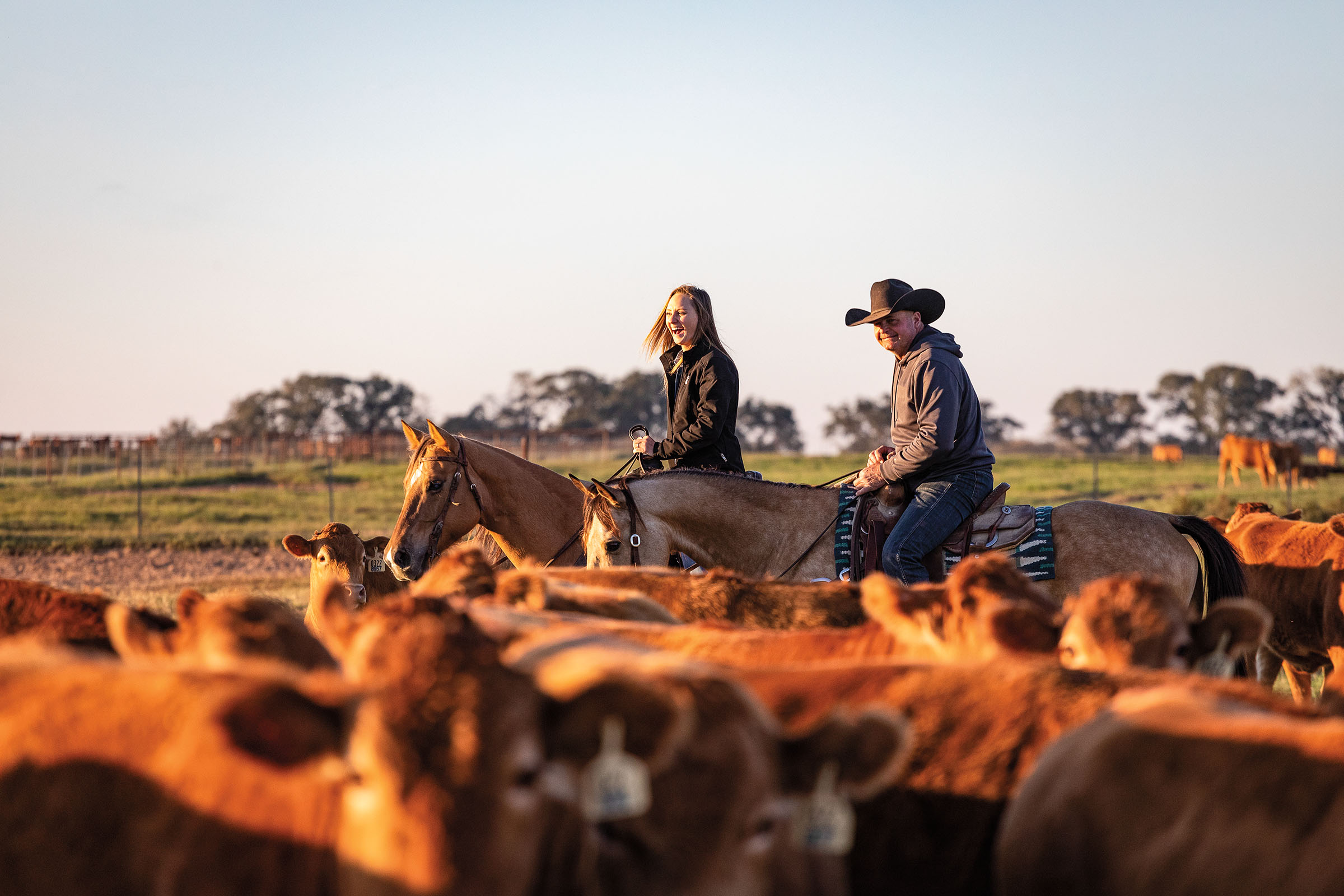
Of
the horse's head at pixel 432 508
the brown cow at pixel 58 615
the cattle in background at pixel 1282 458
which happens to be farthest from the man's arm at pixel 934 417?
the cattle in background at pixel 1282 458

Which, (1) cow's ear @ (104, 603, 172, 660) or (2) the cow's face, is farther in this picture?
(2) the cow's face

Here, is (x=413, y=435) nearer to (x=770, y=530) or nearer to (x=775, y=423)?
(x=770, y=530)

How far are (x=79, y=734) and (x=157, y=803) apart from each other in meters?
0.28

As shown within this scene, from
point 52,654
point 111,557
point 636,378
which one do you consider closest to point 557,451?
point 111,557

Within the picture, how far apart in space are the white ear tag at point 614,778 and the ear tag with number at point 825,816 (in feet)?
1.50

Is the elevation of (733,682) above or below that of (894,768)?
above

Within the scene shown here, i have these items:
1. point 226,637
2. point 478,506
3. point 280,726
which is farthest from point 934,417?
point 280,726

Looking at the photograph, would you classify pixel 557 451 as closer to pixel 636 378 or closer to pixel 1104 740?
pixel 636 378

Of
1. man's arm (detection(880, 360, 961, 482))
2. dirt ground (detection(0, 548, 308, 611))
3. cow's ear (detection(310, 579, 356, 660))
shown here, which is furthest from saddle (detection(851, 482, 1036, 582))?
dirt ground (detection(0, 548, 308, 611))

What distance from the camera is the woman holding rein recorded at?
356 inches

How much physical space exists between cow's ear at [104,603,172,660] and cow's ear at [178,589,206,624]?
21 centimetres

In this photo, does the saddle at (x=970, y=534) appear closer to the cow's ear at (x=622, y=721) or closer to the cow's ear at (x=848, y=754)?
the cow's ear at (x=848, y=754)

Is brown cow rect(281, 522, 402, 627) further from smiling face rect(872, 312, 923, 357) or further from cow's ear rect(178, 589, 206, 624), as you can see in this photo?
cow's ear rect(178, 589, 206, 624)

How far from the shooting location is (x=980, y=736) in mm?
3508
